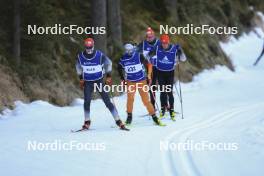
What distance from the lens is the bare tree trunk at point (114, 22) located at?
2052 cm

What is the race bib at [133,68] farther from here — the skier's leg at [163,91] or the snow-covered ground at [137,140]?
the skier's leg at [163,91]

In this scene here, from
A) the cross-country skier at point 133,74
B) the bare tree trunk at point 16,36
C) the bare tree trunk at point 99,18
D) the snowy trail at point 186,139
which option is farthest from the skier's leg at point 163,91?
the bare tree trunk at point 99,18

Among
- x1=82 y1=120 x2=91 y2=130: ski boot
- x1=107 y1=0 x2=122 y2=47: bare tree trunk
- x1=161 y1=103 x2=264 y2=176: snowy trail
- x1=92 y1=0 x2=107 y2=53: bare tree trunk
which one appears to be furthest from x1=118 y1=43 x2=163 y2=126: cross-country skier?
x1=107 y1=0 x2=122 y2=47: bare tree trunk

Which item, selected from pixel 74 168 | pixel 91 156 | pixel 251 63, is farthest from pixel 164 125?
pixel 251 63

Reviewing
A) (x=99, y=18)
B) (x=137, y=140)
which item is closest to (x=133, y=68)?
(x=137, y=140)

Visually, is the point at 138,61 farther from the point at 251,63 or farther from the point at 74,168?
the point at 251,63

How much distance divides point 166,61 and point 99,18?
18.7 ft

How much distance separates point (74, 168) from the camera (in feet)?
25.7

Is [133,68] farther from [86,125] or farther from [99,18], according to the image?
[99,18]

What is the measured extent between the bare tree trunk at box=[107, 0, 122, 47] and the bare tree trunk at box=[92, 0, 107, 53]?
2.15m

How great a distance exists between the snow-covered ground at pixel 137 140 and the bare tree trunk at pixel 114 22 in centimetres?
374

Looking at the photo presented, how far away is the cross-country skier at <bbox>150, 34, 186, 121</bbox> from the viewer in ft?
42.9

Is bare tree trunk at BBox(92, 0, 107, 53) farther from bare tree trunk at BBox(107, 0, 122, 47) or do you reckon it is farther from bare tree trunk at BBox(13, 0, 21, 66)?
bare tree trunk at BBox(13, 0, 21, 66)

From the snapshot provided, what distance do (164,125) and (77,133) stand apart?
217cm
